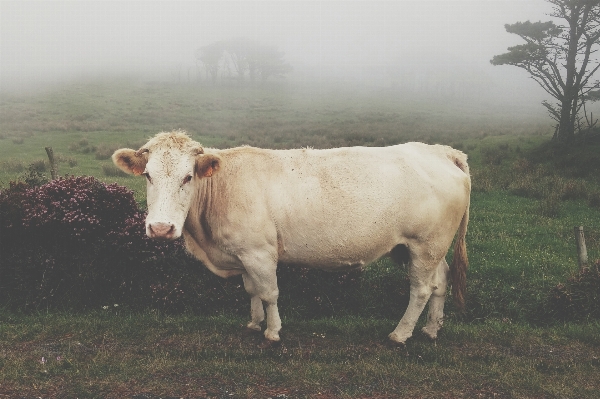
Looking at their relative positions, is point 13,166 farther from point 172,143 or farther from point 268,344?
point 268,344

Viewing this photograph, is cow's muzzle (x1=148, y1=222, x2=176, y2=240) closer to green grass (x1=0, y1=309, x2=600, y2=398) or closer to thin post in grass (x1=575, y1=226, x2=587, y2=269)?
green grass (x1=0, y1=309, x2=600, y2=398)

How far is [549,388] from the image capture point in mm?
5520

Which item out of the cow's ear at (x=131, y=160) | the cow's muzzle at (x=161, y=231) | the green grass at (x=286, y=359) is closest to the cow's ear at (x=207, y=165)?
the cow's ear at (x=131, y=160)

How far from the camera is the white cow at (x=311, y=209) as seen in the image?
242 inches

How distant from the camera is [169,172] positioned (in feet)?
18.2

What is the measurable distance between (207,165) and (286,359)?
2.72m

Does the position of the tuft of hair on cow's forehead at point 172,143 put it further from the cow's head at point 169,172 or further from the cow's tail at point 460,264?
the cow's tail at point 460,264

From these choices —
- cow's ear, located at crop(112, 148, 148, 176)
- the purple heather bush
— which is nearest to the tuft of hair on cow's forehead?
cow's ear, located at crop(112, 148, 148, 176)

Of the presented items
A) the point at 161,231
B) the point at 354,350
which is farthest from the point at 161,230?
the point at 354,350

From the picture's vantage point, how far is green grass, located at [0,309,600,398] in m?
5.43

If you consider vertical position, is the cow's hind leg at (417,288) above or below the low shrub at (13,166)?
above

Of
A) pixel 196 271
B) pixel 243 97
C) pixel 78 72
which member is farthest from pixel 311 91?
pixel 196 271

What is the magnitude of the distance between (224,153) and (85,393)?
335cm

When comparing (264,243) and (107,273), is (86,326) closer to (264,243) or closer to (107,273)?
(107,273)
